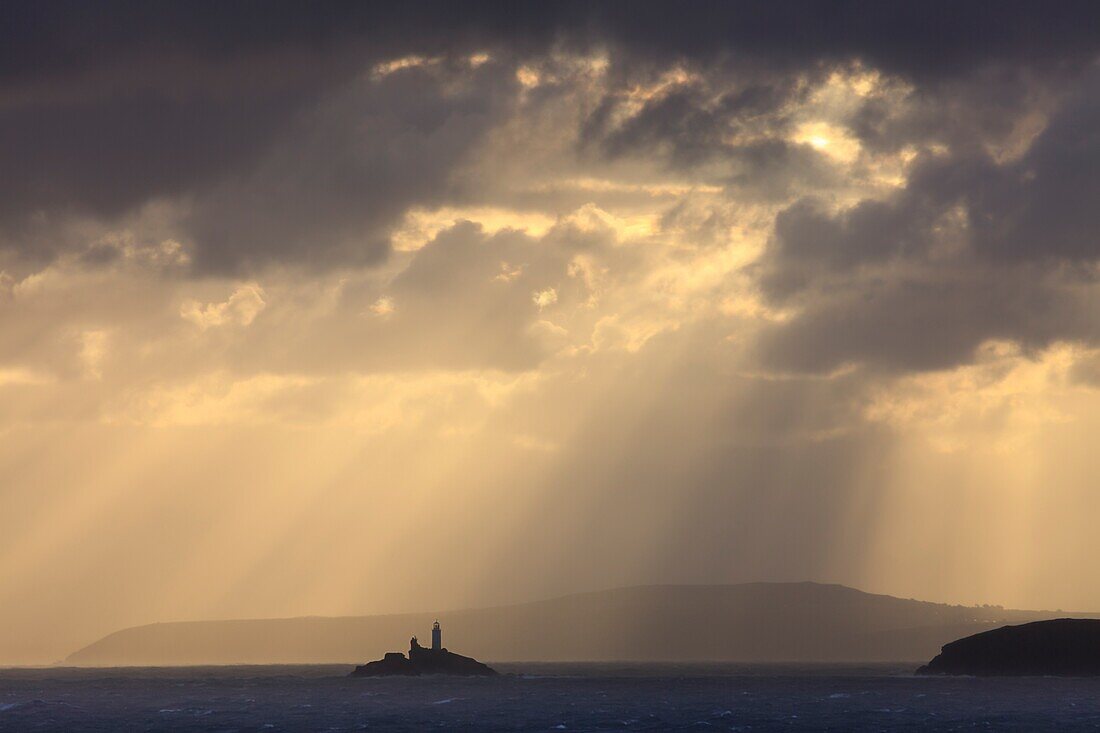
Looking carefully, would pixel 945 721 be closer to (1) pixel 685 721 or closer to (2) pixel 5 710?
(1) pixel 685 721

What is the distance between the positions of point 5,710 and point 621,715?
82.6 metres

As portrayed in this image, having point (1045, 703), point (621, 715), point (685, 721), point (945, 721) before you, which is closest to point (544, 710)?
point (621, 715)

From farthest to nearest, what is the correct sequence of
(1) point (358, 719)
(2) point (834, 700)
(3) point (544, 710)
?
(2) point (834, 700) → (3) point (544, 710) → (1) point (358, 719)

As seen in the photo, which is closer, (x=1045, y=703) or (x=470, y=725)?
(x=470, y=725)

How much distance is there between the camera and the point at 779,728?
481 ft

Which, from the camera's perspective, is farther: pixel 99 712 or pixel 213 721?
pixel 99 712

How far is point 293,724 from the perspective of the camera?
151000 mm

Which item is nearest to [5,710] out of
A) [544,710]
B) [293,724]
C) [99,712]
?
[99,712]

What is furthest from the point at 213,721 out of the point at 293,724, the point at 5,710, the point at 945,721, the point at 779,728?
the point at 945,721

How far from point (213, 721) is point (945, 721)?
267 feet

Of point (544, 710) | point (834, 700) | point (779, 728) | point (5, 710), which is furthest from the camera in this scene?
point (834, 700)

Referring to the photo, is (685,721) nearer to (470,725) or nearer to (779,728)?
(779,728)

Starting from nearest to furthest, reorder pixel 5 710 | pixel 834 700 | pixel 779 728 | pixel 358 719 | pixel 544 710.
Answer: pixel 779 728, pixel 358 719, pixel 544 710, pixel 5 710, pixel 834 700

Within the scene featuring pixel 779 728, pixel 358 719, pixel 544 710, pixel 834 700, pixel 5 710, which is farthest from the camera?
pixel 834 700
